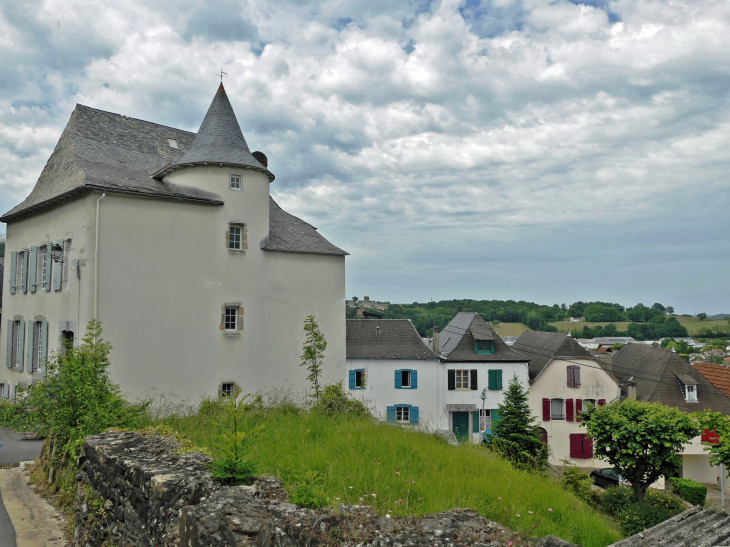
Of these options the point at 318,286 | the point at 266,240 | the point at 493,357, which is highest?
the point at 266,240

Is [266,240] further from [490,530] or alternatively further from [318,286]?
[490,530]

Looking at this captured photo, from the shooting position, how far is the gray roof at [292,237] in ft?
60.6

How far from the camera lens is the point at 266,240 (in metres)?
18.1

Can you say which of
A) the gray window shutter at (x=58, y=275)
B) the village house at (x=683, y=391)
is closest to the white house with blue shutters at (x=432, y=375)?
the village house at (x=683, y=391)

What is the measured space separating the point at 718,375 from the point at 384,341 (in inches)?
828

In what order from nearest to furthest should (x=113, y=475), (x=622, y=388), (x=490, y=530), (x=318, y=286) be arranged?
1. (x=490, y=530)
2. (x=113, y=475)
3. (x=318, y=286)
4. (x=622, y=388)

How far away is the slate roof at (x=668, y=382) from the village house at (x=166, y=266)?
20.7m

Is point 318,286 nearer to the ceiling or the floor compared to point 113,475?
nearer to the ceiling

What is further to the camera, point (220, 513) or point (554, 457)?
point (554, 457)

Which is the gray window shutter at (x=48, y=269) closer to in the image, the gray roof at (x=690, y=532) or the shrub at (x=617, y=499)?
the gray roof at (x=690, y=532)

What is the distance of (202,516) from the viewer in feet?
13.8

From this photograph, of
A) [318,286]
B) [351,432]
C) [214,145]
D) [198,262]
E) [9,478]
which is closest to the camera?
[351,432]

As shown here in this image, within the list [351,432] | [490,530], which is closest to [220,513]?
[490,530]

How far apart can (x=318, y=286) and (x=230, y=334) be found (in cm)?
419
